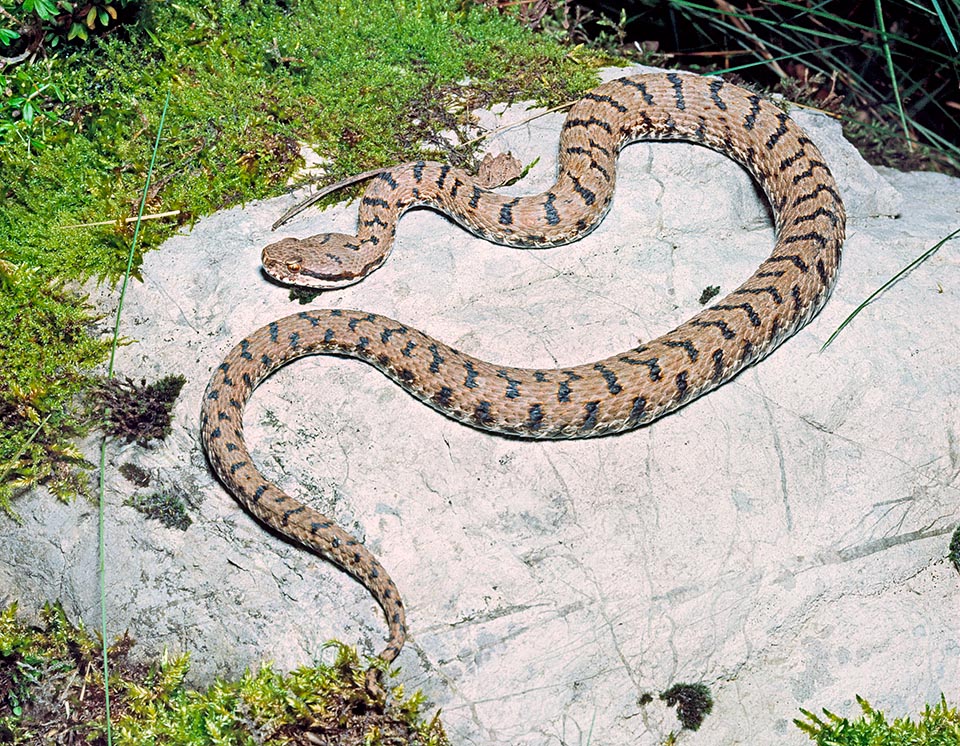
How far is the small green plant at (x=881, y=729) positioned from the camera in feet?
21.5

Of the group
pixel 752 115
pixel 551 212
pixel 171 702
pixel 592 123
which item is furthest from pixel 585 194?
pixel 171 702

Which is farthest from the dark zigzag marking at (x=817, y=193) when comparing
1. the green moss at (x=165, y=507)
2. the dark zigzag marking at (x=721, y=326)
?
the green moss at (x=165, y=507)

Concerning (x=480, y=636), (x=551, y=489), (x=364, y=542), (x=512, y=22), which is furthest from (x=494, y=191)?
(x=480, y=636)

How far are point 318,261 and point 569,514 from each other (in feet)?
10.3

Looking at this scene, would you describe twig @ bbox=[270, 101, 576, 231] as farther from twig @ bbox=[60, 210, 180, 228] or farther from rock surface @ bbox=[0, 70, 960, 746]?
twig @ bbox=[60, 210, 180, 228]

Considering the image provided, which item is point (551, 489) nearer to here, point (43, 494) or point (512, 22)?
point (43, 494)

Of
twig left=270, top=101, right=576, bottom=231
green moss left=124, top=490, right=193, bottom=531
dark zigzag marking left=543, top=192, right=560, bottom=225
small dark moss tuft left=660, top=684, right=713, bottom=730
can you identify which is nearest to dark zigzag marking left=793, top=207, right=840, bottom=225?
dark zigzag marking left=543, top=192, right=560, bottom=225

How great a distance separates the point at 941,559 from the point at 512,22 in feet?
23.6

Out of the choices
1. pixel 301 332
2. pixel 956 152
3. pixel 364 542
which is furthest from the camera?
pixel 956 152

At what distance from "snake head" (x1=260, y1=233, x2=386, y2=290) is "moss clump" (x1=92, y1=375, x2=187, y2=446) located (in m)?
1.39

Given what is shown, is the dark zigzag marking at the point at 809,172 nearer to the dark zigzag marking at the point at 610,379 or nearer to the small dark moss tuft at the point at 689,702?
the dark zigzag marking at the point at 610,379

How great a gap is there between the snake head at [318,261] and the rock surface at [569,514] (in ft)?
0.66

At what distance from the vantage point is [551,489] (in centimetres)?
711

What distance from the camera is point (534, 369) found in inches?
302
